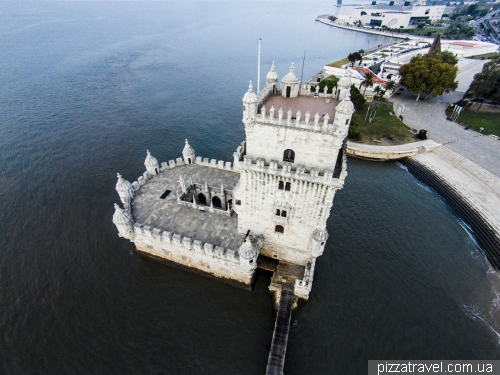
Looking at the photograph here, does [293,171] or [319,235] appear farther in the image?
[319,235]

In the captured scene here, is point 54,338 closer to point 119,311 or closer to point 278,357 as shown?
point 119,311

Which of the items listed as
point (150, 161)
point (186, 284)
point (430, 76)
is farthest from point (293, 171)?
point (430, 76)

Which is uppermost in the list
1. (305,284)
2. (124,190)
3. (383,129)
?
(124,190)

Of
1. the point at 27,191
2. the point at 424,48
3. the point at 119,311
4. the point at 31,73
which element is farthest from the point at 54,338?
the point at 424,48

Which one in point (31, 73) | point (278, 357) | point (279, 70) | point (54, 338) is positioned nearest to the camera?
point (278, 357)

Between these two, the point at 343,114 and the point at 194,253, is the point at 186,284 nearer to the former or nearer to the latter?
the point at 194,253

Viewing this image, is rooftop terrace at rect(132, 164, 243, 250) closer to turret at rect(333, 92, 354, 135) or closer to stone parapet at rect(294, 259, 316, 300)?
stone parapet at rect(294, 259, 316, 300)

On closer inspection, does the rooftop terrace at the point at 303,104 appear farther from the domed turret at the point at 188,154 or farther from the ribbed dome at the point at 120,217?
the ribbed dome at the point at 120,217
